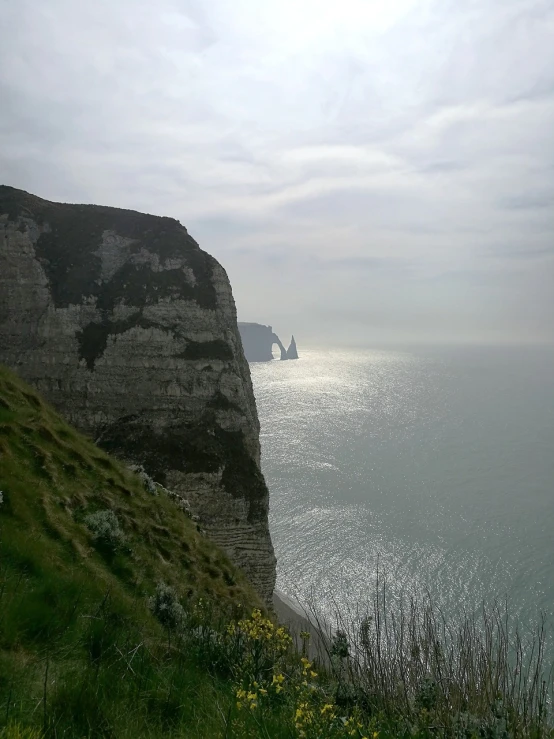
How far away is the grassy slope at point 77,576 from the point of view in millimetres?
4148

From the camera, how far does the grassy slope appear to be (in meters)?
4.15

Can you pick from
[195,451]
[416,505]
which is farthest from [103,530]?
[416,505]

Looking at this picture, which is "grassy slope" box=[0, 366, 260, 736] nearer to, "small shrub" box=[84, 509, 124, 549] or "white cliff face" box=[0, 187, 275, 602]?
"small shrub" box=[84, 509, 124, 549]

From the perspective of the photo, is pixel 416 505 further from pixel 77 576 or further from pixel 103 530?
pixel 77 576

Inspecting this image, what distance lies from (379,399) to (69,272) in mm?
126650

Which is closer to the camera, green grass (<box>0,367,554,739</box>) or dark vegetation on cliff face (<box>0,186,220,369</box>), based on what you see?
green grass (<box>0,367,554,739</box>)

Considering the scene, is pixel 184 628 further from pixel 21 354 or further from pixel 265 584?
pixel 21 354

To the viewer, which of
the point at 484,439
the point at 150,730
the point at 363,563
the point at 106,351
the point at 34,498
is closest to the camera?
the point at 150,730

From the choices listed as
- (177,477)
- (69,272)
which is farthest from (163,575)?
(69,272)

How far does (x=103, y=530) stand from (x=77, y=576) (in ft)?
10.5

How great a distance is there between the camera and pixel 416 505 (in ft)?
203

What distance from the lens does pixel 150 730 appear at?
4.04m

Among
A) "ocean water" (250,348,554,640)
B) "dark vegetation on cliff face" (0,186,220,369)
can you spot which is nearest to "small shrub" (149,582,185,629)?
"ocean water" (250,348,554,640)

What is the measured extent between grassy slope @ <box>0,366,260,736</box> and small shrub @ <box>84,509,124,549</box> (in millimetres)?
206
